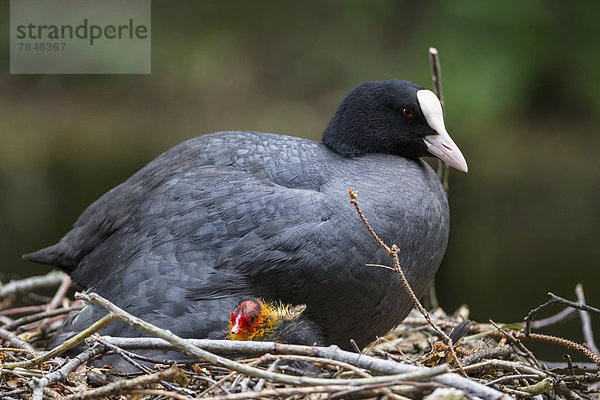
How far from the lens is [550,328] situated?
19.8ft

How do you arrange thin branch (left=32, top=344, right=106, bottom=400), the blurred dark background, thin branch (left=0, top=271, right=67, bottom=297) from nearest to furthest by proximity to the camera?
thin branch (left=32, top=344, right=106, bottom=400)
thin branch (left=0, top=271, right=67, bottom=297)
the blurred dark background

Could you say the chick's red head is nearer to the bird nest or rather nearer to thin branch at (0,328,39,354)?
the bird nest

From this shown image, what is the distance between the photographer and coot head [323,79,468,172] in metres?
3.05

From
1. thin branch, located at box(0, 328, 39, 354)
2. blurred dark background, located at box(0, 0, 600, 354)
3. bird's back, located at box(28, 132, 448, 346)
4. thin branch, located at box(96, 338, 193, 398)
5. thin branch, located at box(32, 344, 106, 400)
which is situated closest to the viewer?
thin branch, located at box(32, 344, 106, 400)

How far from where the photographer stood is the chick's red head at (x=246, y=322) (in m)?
2.50

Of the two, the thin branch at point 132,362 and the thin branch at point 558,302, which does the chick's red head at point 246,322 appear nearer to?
the thin branch at point 132,362

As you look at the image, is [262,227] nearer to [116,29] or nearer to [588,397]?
[588,397]

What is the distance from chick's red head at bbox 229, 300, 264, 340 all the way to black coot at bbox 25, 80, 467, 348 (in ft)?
0.25

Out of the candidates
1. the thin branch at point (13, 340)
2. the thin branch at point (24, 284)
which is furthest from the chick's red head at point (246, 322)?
the thin branch at point (24, 284)

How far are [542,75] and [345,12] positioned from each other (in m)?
3.57

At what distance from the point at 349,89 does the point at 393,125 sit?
8569 mm

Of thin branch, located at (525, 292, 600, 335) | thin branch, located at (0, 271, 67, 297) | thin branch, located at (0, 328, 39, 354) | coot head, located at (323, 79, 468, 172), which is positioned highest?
coot head, located at (323, 79, 468, 172)

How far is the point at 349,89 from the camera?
1157cm

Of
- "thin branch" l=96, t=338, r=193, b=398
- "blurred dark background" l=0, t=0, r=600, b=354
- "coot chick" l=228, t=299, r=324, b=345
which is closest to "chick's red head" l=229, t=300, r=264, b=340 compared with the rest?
"coot chick" l=228, t=299, r=324, b=345
